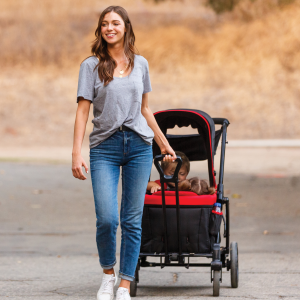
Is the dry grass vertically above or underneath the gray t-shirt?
above

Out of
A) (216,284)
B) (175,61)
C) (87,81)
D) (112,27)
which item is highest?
(175,61)

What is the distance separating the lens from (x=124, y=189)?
3945 millimetres

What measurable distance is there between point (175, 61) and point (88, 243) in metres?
20.1

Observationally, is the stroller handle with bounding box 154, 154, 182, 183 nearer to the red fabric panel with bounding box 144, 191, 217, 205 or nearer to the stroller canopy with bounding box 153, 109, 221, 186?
the red fabric panel with bounding box 144, 191, 217, 205

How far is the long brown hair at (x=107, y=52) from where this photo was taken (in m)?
3.79

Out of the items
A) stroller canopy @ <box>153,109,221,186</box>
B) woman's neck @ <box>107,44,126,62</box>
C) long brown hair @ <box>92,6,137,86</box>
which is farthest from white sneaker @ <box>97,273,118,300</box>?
woman's neck @ <box>107,44,126,62</box>

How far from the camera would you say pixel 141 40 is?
27.5 m

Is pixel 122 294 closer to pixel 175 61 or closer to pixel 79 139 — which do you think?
pixel 79 139

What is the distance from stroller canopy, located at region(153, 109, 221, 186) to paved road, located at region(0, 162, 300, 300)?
93 centimetres

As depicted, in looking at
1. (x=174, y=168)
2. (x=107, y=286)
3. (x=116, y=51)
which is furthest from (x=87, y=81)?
(x=107, y=286)

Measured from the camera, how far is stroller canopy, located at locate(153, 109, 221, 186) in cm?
454

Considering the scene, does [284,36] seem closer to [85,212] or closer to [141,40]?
[141,40]

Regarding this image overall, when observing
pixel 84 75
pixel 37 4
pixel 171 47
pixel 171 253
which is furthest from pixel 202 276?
pixel 37 4

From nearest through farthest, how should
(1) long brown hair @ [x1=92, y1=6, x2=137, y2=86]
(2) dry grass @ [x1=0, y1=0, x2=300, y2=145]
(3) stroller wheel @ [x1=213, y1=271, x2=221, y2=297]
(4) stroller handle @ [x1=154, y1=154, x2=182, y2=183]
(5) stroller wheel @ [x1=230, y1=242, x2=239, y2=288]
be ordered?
(1) long brown hair @ [x1=92, y1=6, x2=137, y2=86] < (4) stroller handle @ [x1=154, y1=154, x2=182, y2=183] < (3) stroller wheel @ [x1=213, y1=271, x2=221, y2=297] < (5) stroller wheel @ [x1=230, y1=242, x2=239, y2=288] < (2) dry grass @ [x1=0, y1=0, x2=300, y2=145]
